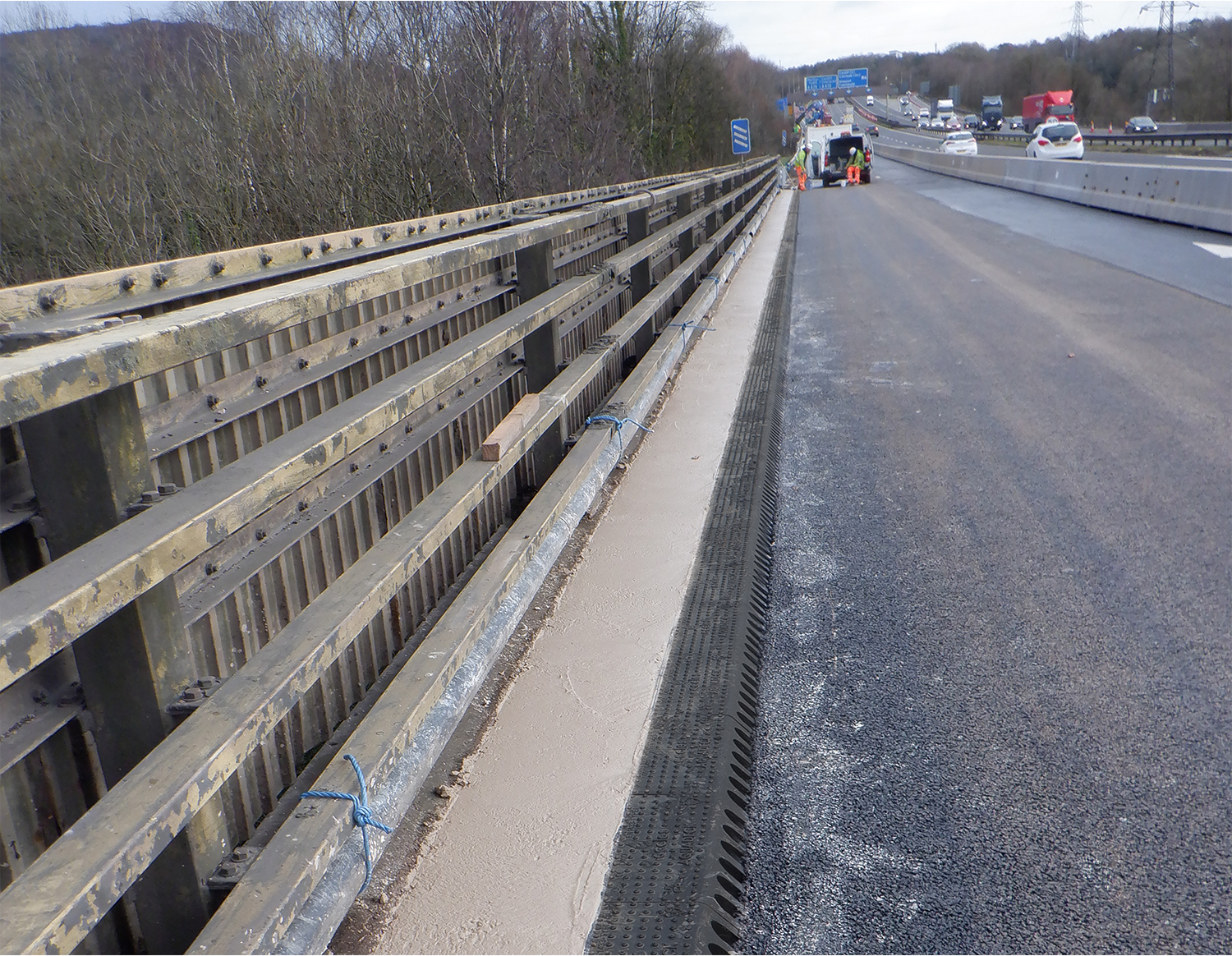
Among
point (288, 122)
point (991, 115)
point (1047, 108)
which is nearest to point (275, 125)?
point (288, 122)

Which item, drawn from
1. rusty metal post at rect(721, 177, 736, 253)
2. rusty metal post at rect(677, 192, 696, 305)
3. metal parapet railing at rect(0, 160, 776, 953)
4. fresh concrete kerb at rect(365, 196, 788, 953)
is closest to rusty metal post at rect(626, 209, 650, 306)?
rusty metal post at rect(677, 192, 696, 305)

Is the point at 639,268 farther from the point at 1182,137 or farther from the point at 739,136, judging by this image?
the point at 1182,137

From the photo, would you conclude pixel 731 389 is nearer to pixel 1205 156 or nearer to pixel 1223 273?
pixel 1223 273

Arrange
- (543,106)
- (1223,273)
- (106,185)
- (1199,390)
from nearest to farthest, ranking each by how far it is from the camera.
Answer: (1199,390), (1223,273), (106,185), (543,106)

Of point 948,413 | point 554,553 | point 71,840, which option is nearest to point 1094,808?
point 554,553

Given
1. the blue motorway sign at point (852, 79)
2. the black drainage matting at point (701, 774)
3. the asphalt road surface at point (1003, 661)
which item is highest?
the blue motorway sign at point (852, 79)

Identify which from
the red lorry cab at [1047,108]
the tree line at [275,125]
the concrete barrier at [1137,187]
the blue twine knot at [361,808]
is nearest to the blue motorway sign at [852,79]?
the red lorry cab at [1047,108]

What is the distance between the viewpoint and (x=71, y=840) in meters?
1.50

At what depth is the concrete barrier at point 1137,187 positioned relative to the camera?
1586cm

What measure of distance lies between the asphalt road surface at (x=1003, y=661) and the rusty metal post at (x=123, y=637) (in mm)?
1229

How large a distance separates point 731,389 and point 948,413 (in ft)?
5.57

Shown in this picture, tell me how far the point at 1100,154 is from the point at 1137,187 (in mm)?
35499

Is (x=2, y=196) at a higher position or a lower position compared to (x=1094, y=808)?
higher

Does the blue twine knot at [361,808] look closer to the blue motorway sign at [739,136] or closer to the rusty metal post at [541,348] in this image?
the rusty metal post at [541,348]
